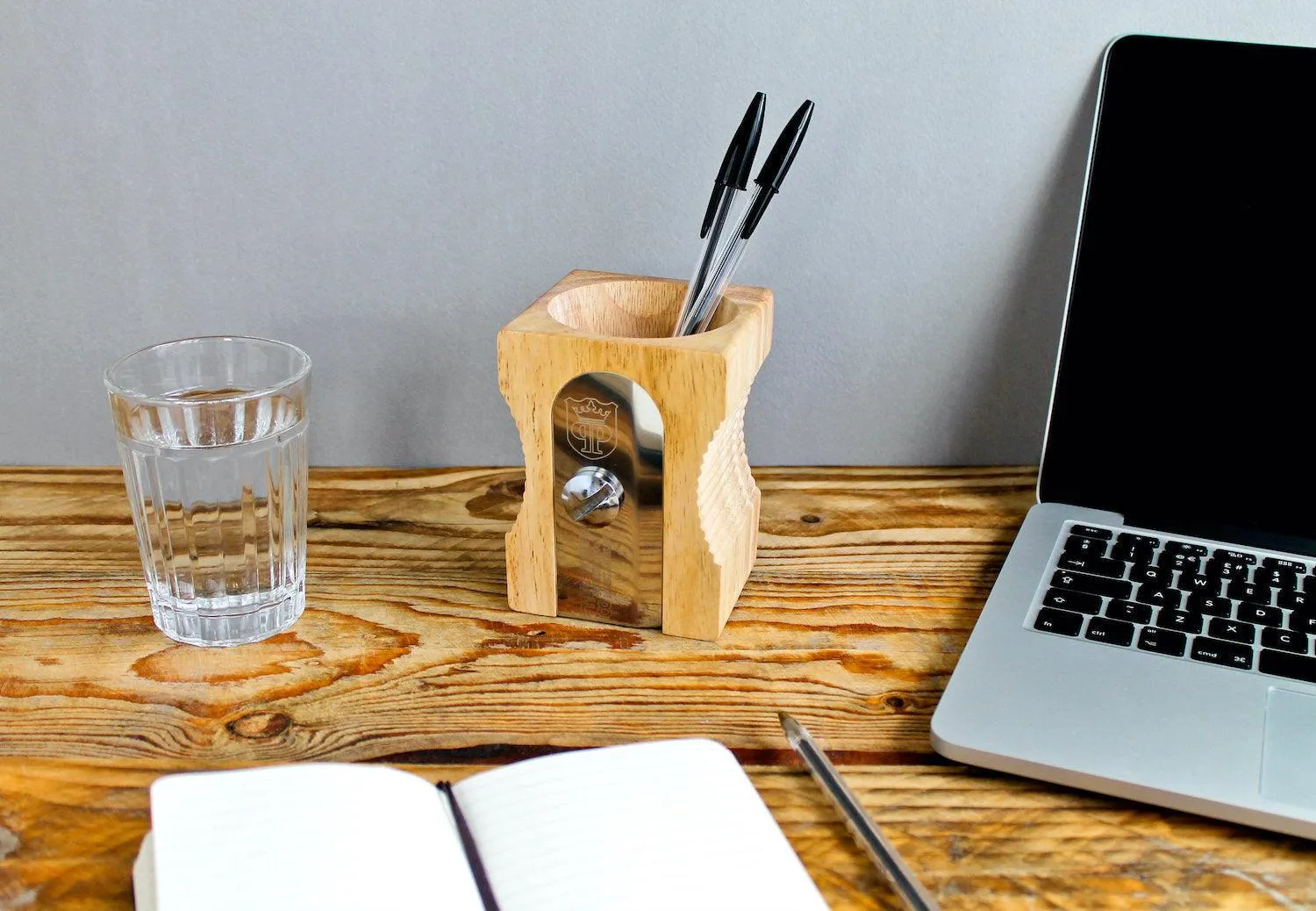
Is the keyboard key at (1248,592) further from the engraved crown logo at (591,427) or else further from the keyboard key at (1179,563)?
the engraved crown logo at (591,427)

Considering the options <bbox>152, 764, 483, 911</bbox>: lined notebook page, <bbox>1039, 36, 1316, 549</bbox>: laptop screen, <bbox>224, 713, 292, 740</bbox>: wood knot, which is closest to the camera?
<bbox>152, 764, 483, 911</bbox>: lined notebook page

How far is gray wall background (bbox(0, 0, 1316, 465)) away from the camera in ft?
2.17

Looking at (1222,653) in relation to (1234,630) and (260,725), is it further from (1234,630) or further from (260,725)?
(260,725)

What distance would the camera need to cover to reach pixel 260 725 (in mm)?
511

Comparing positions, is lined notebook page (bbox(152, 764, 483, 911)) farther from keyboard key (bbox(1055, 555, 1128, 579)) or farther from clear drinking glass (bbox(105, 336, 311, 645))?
keyboard key (bbox(1055, 555, 1128, 579))

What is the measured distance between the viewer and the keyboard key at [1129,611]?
0.54 metres

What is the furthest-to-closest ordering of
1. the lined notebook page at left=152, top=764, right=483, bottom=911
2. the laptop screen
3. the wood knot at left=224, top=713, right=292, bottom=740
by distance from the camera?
the laptop screen
the wood knot at left=224, top=713, right=292, bottom=740
the lined notebook page at left=152, top=764, right=483, bottom=911

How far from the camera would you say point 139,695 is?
530mm

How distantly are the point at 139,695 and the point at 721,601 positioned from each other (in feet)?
0.88

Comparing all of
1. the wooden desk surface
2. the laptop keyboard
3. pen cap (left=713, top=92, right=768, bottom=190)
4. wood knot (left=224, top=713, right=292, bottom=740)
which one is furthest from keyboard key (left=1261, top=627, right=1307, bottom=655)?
wood knot (left=224, top=713, right=292, bottom=740)

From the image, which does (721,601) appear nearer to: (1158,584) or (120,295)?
(1158,584)

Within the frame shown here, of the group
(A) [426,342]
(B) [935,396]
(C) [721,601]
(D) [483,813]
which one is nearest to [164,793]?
(D) [483,813]

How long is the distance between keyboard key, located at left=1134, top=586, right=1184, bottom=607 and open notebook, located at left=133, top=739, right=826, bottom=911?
0.77ft

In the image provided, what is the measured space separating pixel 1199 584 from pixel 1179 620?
1.4 inches
